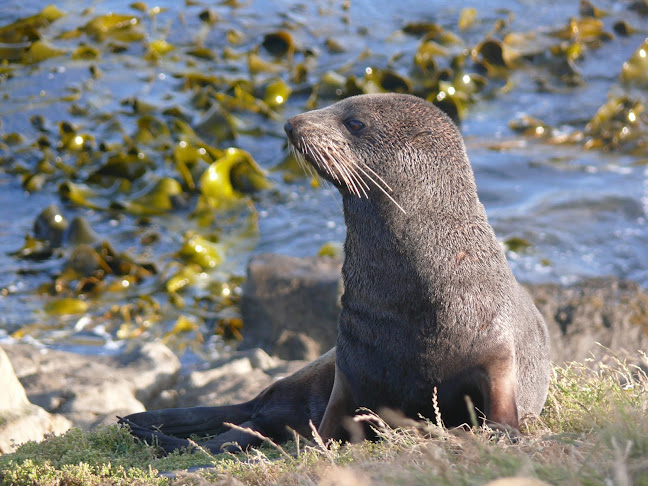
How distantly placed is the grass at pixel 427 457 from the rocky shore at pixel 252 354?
0.94 m

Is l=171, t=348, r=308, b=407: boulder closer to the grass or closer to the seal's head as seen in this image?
the grass

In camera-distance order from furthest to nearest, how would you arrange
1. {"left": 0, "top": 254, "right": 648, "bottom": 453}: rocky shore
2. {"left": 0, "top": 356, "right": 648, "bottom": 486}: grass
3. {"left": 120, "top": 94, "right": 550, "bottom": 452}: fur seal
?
{"left": 0, "top": 254, "right": 648, "bottom": 453}: rocky shore, {"left": 120, "top": 94, "right": 550, "bottom": 452}: fur seal, {"left": 0, "top": 356, "right": 648, "bottom": 486}: grass

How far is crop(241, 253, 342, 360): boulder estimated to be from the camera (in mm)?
8195

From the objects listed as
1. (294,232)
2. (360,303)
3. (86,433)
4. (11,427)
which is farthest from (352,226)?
(294,232)

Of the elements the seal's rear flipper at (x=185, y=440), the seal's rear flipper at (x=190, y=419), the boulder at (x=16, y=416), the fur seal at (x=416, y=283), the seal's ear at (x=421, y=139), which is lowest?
the boulder at (x=16, y=416)

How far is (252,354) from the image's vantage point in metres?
7.65

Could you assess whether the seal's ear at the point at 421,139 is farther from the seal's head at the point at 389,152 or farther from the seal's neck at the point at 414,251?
the seal's neck at the point at 414,251

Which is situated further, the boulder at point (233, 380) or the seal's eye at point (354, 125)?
the boulder at point (233, 380)

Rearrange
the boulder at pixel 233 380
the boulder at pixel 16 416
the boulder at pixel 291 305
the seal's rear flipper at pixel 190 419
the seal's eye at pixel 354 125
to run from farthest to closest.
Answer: the boulder at pixel 291 305 → the boulder at pixel 233 380 → the boulder at pixel 16 416 → the seal's rear flipper at pixel 190 419 → the seal's eye at pixel 354 125

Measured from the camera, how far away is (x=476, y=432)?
4.04 metres

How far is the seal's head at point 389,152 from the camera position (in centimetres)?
479

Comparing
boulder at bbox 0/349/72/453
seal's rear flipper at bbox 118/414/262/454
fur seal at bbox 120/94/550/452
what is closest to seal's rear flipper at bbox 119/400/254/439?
seal's rear flipper at bbox 118/414/262/454

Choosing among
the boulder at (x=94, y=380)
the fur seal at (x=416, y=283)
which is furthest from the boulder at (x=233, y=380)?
the fur seal at (x=416, y=283)

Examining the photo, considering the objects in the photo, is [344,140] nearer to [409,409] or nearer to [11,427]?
[409,409]
